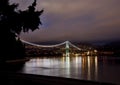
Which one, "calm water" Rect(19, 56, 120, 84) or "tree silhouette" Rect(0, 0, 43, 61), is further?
"calm water" Rect(19, 56, 120, 84)

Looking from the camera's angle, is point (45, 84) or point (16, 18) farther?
point (16, 18)

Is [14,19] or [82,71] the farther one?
[82,71]

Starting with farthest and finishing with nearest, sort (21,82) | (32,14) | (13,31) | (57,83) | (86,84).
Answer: (13,31) < (32,14) < (21,82) < (57,83) < (86,84)

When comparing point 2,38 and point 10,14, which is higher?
point 10,14

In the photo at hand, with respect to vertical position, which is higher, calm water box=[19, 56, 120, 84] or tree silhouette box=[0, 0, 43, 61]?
tree silhouette box=[0, 0, 43, 61]

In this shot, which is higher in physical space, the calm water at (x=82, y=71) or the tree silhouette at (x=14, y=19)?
the tree silhouette at (x=14, y=19)

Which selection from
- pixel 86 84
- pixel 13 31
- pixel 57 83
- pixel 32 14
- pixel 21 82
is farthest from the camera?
pixel 13 31

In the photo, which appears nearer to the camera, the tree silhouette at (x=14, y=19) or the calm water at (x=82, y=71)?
the tree silhouette at (x=14, y=19)

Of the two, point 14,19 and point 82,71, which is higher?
point 14,19

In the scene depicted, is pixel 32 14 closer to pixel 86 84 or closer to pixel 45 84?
→ pixel 45 84

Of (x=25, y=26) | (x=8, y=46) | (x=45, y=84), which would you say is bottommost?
(x=45, y=84)

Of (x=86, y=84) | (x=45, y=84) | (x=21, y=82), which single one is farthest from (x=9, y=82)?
(x=86, y=84)

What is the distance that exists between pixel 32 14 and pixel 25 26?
1047mm

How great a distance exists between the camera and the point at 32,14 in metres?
18.2
